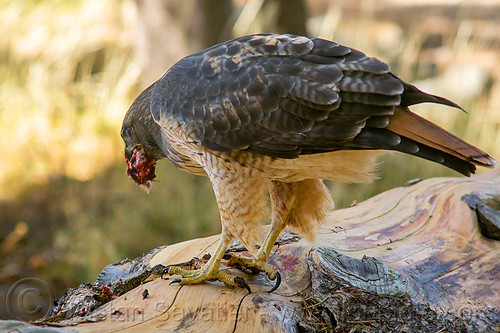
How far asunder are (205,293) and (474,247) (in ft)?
5.33

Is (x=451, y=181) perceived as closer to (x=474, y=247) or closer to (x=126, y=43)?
(x=474, y=247)

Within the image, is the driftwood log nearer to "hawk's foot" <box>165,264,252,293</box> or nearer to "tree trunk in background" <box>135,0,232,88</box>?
"hawk's foot" <box>165,264,252,293</box>

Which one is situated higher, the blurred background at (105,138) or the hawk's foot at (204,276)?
the hawk's foot at (204,276)

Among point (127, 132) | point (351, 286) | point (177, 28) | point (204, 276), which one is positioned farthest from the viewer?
point (177, 28)

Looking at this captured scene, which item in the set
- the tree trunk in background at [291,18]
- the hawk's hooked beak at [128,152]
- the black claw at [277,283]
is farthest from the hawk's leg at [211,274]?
the tree trunk in background at [291,18]

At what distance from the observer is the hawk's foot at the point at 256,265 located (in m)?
3.41

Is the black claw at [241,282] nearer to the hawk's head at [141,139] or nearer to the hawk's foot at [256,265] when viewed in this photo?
the hawk's foot at [256,265]

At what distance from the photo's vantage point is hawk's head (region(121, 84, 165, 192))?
4.11 meters

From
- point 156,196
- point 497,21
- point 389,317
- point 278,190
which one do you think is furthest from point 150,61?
point 497,21

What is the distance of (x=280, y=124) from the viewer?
332 centimetres

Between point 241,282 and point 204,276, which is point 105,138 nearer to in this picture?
point 204,276

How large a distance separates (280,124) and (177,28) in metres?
4.71

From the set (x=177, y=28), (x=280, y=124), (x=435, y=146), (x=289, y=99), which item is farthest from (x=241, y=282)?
(x=177, y=28)

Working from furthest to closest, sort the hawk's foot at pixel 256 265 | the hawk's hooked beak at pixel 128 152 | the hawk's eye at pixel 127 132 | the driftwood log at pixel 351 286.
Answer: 1. the hawk's hooked beak at pixel 128 152
2. the hawk's eye at pixel 127 132
3. the hawk's foot at pixel 256 265
4. the driftwood log at pixel 351 286
